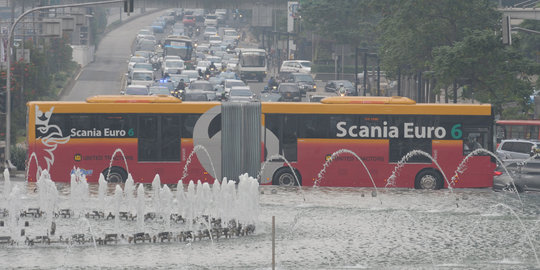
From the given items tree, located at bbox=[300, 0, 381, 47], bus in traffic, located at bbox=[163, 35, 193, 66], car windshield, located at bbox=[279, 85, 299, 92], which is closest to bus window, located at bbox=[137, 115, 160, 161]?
car windshield, located at bbox=[279, 85, 299, 92]

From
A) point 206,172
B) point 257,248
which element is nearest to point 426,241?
point 257,248

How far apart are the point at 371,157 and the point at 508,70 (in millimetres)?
20893

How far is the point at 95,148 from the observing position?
102 feet

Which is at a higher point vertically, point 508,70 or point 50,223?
point 508,70

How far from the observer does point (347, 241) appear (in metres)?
21.9

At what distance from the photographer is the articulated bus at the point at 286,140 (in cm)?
3097

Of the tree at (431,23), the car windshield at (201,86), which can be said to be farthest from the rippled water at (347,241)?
the car windshield at (201,86)

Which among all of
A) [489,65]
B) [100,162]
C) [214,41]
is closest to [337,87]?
[489,65]

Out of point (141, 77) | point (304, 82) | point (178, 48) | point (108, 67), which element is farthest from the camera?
point (108, 67)

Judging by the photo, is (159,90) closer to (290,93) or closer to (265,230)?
(290,93)

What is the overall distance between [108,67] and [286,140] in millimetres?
76528

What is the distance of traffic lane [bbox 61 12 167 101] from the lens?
267 feet

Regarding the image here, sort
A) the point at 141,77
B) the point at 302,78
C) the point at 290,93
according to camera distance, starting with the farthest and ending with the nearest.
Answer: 1. the point at 302,78
2. the point at 141,77
3. the point at 290,93

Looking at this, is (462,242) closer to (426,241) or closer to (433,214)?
(426,241)
